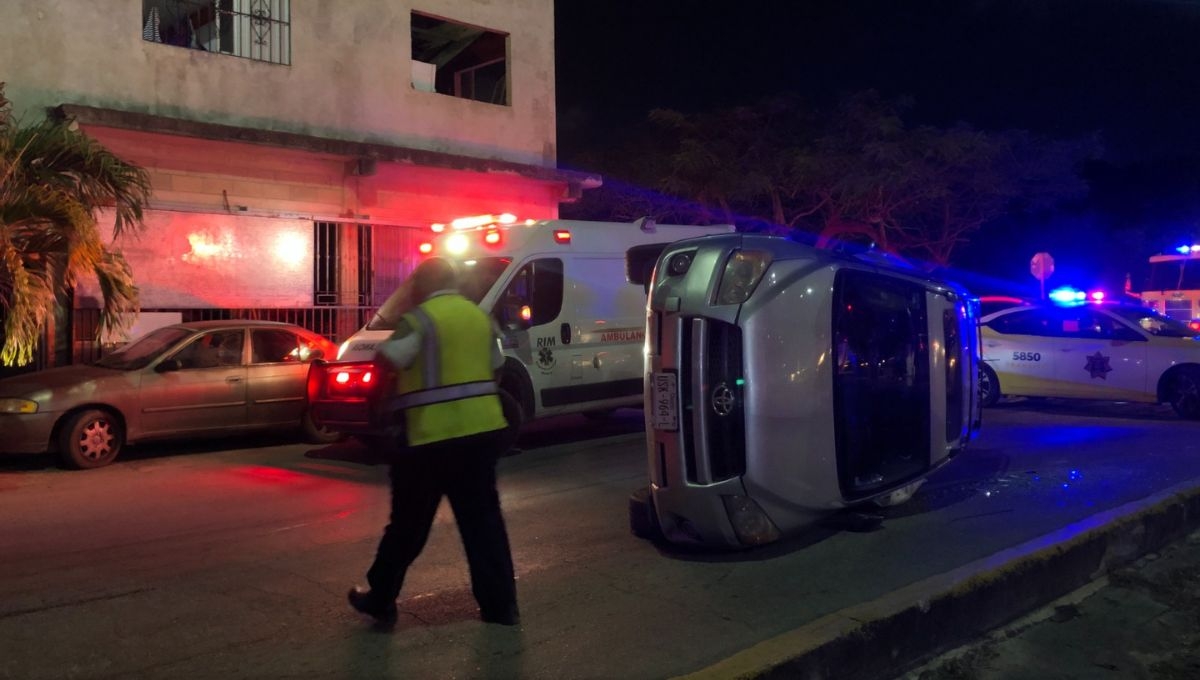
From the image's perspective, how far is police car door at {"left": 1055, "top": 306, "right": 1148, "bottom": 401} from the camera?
488 inches

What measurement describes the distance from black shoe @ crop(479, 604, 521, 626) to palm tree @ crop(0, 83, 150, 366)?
6538 millimetres

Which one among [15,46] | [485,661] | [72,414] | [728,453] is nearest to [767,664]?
[485,661]

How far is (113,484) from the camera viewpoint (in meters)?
8.74

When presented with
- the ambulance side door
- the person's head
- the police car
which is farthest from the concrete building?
the person's head

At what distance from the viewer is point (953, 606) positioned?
470 cm

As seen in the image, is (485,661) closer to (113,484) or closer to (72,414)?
(113,484)

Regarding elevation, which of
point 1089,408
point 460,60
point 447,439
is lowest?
point 1089,408

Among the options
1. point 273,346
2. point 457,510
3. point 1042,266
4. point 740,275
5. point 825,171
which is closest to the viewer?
point 457,510

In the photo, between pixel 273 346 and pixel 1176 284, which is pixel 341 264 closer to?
pixel 273 346

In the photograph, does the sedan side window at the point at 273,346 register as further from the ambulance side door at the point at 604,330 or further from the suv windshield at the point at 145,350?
the ambulance side door at the point at 604,330

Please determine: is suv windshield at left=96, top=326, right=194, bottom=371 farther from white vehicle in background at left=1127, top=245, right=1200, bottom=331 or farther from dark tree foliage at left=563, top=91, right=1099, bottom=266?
white vehicle in background at left=1127, top=245, right=1200, bottom=331

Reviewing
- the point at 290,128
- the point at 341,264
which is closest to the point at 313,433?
the point at 341,264

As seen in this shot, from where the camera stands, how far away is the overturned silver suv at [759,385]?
17.4 ft

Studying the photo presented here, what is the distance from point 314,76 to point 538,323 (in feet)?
21.4
